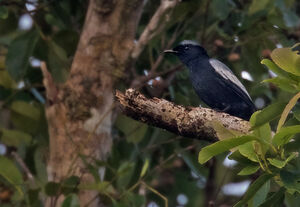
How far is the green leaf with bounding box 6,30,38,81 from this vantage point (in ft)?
17.7

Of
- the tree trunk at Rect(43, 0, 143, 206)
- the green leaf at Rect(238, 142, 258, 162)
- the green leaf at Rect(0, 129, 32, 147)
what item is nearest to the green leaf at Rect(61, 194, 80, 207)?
the tree trunk at Rect(43, 0, 143, 206)

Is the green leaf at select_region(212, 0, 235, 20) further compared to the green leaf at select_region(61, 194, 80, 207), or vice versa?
the green leaf at select_region(212, 0, 235, 20)

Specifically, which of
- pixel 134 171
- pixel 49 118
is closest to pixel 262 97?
pixel 134 171

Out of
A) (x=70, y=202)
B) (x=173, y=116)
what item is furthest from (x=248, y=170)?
(x=70, y=202)

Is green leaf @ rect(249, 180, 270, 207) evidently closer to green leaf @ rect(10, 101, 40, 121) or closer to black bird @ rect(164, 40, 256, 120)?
black bird @ rect(164, 40, 256, 120)

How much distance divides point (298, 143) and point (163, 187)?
454 cm

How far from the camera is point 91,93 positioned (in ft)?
16.4

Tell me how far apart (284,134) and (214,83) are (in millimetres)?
2904

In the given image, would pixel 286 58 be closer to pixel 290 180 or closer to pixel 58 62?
pixel 290 180

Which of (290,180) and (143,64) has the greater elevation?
(290,180)

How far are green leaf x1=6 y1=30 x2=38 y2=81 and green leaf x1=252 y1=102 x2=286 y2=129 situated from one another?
3.11 meters

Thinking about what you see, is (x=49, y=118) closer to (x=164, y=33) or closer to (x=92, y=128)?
Result: (x=92, y=128)

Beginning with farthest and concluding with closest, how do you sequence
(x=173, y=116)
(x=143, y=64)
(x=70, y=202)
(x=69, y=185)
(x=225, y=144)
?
1. (x=143, y=64)
2. (x=69, y=185)
3. (x=70, y=202)
4. (x=173, y=116)
5. (x=225, y=144)

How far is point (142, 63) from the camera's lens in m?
6.07
